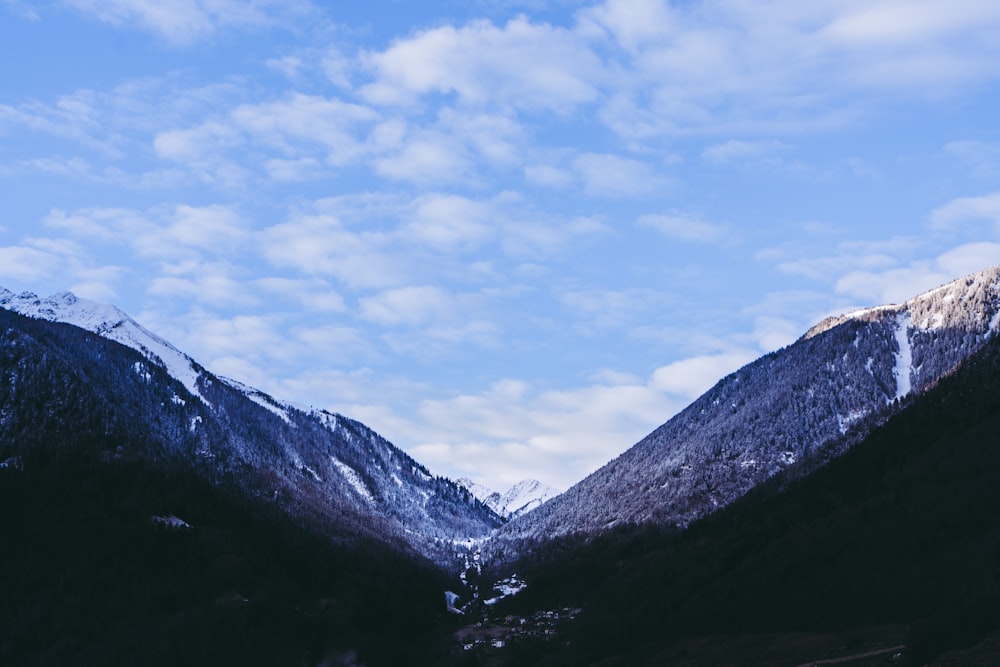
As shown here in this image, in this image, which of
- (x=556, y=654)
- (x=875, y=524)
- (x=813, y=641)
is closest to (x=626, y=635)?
(x=556, y=654)

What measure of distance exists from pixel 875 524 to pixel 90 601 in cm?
15176

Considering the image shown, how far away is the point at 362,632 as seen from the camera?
198 m

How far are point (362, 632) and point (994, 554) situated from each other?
470 feet

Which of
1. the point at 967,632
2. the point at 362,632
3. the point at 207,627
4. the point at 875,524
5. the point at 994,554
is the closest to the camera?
the point at 967,632

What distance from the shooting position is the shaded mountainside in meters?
80.9

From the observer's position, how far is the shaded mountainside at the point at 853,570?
80938 mm

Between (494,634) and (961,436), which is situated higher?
(961,436)

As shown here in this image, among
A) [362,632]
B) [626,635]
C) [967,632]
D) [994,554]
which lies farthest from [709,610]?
[362,632]

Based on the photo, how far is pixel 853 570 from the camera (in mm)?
108188

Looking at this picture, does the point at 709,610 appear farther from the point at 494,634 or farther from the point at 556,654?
the point at 494,634

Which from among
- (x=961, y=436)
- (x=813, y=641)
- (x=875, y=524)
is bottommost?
(x=813, y=641)

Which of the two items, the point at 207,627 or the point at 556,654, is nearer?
the point at 556,654

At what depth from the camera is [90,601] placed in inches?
7490

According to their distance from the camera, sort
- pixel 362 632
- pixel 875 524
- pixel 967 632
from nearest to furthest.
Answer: pixel 967 632 → pixel 875 524 → pixel 362 632
